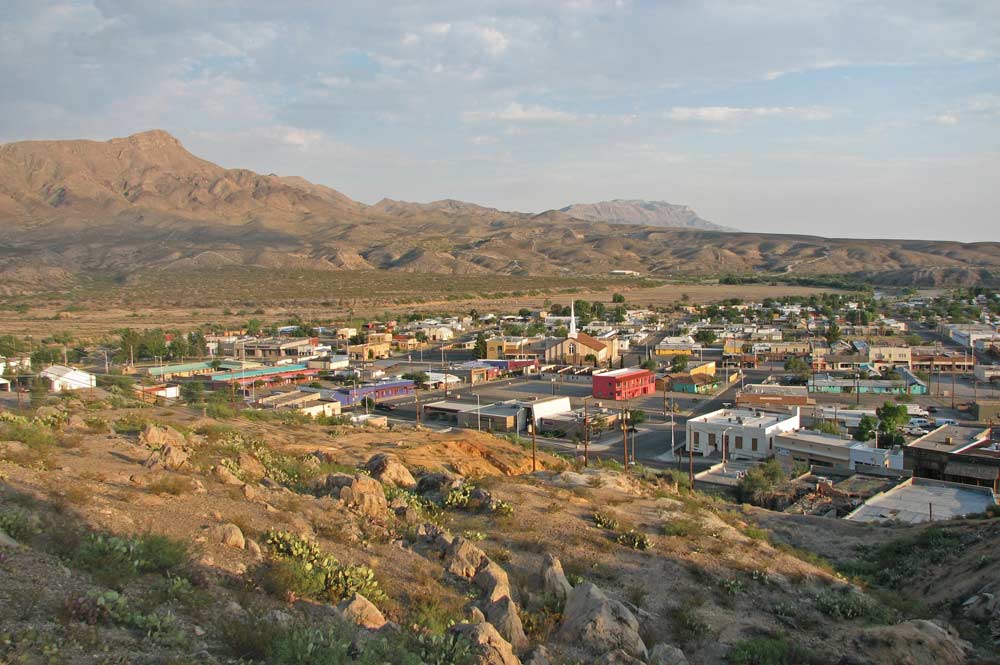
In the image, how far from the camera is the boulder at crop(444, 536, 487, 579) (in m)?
7.70

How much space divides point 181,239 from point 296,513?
165 metres

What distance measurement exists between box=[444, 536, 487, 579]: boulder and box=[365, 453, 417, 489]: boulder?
3465 mm

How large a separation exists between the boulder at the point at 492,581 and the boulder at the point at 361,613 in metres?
1.25

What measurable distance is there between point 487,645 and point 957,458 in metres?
20.5

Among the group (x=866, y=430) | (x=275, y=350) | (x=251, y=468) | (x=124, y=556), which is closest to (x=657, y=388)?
(x=866, y=430)

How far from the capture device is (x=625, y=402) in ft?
118

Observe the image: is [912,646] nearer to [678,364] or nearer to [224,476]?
[224,476]

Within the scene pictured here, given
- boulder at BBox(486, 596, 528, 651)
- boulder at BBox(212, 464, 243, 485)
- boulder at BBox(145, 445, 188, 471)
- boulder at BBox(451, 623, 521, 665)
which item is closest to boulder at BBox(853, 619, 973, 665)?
boulder at BBox(486, 596, 528, 651)

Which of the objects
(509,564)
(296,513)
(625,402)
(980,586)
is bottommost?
(625,402)

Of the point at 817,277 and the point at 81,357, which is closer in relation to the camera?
the point at 81,357

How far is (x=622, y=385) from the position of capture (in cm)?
3684

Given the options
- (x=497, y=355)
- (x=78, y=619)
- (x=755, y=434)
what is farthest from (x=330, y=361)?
(x=78, y=619)

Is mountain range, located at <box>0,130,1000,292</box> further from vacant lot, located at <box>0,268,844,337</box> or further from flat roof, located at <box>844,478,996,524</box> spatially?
flat roof, located at <box>844,478,996,524</box>

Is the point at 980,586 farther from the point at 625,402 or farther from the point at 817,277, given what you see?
the point at 817,277
